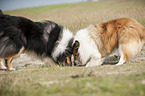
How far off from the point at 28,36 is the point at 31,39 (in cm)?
15

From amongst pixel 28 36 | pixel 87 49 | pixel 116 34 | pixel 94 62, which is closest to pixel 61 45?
pixel 87 49

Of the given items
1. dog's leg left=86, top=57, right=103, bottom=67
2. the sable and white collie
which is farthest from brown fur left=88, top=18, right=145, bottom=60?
dog's leg left=86, top=57, right=103, bottom=67

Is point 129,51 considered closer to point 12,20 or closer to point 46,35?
point 46,35

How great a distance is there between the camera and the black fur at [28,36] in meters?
4.41

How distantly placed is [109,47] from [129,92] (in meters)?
3.33

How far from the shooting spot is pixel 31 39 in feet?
15.7

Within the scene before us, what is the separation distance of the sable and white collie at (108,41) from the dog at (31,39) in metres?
0.46

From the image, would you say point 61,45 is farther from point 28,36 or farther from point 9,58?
point 9,58

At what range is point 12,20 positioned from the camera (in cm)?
459

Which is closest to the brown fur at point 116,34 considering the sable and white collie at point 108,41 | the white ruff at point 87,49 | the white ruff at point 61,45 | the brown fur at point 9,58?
the sable and white collie at point 108,41

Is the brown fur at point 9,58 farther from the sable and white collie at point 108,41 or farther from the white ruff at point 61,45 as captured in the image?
the sable and white collie at point 108,41

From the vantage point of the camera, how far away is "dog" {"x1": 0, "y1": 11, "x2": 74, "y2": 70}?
14.5 ft

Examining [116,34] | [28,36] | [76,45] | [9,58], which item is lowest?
[9,58]

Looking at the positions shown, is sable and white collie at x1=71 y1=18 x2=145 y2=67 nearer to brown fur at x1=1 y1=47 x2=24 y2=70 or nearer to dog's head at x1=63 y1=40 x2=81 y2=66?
dog's head at x1=63 y1=40 x2=81 y2=66
